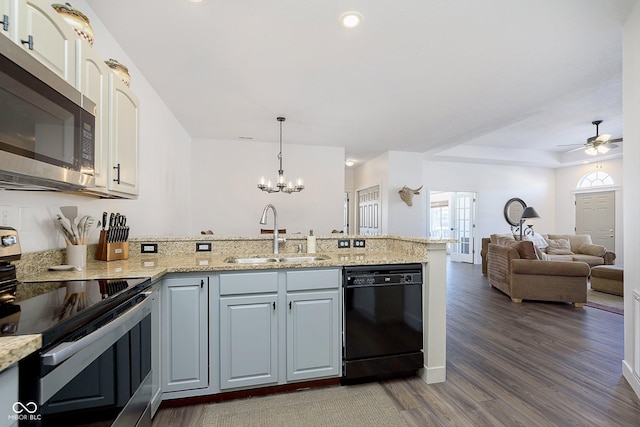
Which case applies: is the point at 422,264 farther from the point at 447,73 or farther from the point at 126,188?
the point at 126,188

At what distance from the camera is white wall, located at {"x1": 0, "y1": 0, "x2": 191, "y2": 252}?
1573 mm

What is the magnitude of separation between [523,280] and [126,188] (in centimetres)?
500

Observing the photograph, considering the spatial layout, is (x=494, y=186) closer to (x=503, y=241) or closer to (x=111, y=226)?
(x=503, y=241)

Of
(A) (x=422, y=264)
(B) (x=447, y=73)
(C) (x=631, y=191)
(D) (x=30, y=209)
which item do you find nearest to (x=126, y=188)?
(D) (x=30, y=209)

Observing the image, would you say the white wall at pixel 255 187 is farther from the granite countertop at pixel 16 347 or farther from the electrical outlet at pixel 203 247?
the granite countertop at pixel 16 347

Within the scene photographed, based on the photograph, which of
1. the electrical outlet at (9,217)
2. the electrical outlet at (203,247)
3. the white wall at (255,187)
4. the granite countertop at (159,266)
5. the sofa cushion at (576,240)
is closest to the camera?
the electrical outlet at (9,217)

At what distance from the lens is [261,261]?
2.47 m

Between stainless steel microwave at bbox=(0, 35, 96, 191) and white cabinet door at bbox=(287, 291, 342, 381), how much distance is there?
55.5 inches

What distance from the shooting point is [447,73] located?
9.64 feet

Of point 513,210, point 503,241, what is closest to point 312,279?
point 503,241

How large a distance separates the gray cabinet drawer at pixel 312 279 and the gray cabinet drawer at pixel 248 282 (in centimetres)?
11

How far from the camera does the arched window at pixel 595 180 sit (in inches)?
280

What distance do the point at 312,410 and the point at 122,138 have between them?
2140mm

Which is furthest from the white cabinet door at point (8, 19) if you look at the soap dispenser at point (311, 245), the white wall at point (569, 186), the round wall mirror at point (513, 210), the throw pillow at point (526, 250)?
the white wall at point (569, 186)
